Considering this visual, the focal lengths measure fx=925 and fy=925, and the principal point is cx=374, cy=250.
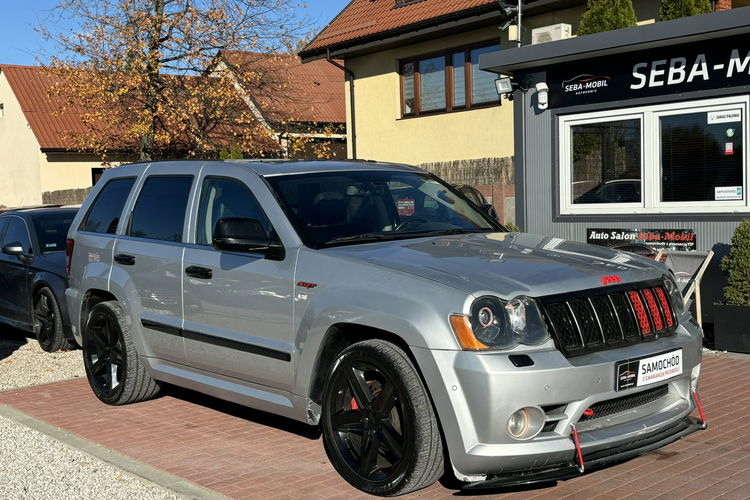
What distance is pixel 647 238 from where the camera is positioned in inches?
401

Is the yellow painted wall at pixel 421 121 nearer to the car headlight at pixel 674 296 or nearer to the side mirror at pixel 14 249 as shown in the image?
the side mirror at pixel 14 249

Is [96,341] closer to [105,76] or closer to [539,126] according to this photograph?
[539,126]

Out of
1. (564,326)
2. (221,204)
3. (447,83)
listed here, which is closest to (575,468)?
(564,326)

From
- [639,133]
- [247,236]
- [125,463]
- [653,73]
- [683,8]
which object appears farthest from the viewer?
[683,8]

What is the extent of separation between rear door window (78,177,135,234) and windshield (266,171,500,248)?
6.53 feet

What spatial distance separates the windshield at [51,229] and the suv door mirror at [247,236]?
567 centimetres

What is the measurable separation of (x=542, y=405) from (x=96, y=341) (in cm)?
427

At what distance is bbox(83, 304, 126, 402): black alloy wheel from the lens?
283 inches

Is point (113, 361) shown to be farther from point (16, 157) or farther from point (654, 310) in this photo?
point (16, 157)

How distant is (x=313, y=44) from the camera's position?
23.3 meters

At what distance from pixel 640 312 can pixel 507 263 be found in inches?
30.0

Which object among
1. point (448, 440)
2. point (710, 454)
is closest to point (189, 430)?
point (448, 440)

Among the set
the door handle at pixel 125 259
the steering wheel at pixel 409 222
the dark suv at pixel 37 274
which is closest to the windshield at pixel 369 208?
the steering wheel at pixel 409 222

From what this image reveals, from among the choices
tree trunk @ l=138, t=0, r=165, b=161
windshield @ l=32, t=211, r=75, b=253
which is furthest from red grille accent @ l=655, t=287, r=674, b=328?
tree trunk @ l=138, t=0, r=165, b=161
